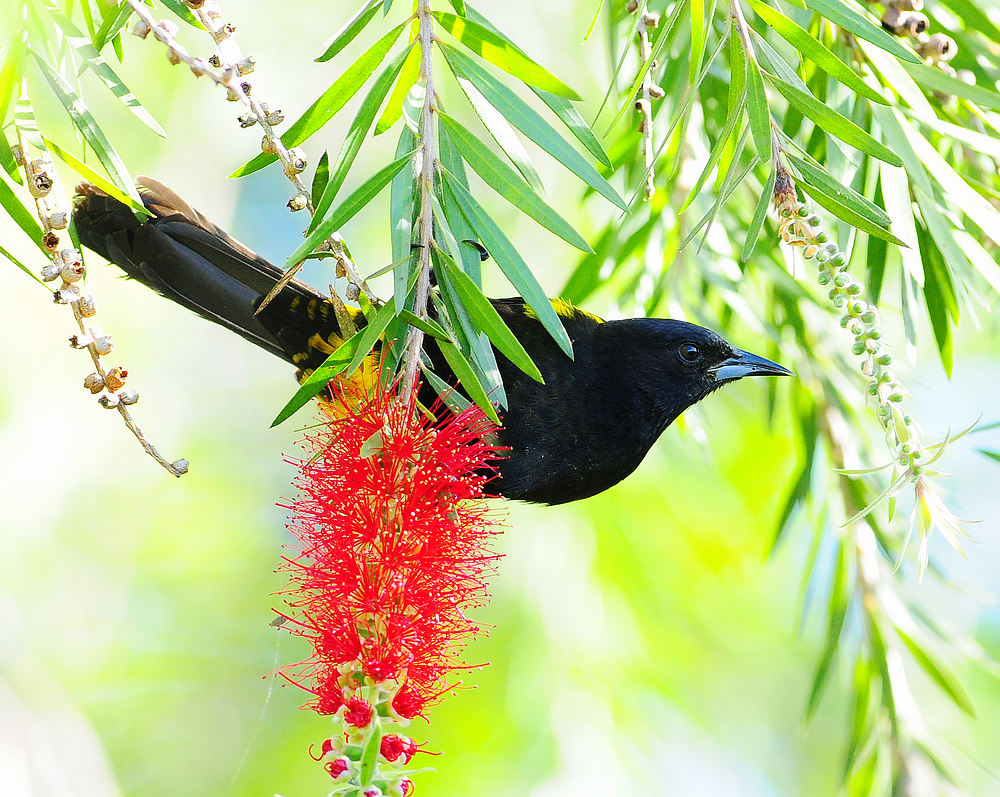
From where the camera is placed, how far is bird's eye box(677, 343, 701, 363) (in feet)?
9.16

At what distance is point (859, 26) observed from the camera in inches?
57.5

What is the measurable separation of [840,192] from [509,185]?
1.62 ft

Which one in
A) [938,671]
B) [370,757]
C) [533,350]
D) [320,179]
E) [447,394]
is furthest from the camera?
[533,350]

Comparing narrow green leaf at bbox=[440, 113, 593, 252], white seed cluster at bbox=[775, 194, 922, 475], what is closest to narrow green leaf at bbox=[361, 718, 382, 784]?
narrow green leaf at bbox=[440, 113, 593, 252]

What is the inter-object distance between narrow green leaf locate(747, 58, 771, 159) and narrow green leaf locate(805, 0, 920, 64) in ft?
0.40

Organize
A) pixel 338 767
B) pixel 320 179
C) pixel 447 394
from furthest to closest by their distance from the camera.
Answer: pixel 447 394 < pixel 320 179 < pixel 338 767

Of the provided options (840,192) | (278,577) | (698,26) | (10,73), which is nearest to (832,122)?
(840,192)

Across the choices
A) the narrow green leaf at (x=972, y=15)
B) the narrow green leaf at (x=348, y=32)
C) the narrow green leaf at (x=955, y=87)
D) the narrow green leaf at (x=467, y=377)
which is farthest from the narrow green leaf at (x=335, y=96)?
the narrow green leaf at (x=972, y=15)

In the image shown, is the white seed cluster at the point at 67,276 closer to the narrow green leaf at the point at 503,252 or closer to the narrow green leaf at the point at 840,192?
the narrow green leaf at the point at 503,252

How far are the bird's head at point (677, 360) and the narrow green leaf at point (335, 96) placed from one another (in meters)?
1.40

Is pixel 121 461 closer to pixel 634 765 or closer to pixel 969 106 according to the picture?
pixel 634 765

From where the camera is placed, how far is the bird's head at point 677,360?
276cm

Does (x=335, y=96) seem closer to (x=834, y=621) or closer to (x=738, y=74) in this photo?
(x=738, y=74)

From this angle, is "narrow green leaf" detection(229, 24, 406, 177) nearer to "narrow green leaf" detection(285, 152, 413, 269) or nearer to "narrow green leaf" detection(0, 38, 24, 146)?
"narrow green leaf" detection(285, 152, 413, 269)
